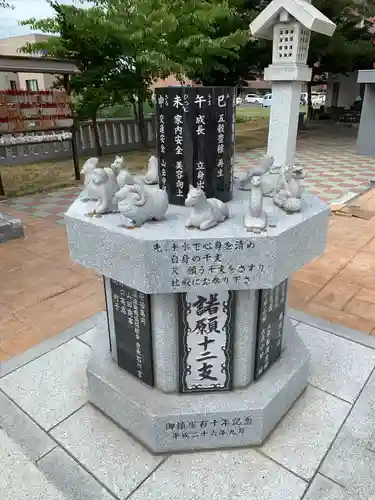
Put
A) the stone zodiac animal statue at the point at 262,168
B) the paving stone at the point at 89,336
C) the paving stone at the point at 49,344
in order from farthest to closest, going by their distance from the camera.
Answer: the paving stone at the point at 89,336, the paving stone at the point at 49,344, the stone zodiac animal statue at the point at 262,168

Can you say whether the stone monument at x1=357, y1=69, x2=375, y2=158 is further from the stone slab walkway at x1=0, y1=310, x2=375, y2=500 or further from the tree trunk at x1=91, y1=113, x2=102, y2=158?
the stone slab walkway at x1=0, y1=310, x2=375, y2=500

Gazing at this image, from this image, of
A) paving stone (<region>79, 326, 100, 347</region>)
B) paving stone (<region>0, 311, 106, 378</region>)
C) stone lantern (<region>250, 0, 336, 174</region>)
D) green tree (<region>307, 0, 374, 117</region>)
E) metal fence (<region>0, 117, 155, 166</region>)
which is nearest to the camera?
paving stone (<region>0, 311, 106, 378</region>)

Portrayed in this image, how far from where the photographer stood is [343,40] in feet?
51.0

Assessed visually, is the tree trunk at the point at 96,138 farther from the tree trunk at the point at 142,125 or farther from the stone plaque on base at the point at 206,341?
the stone plaque on base at the point at 206,341

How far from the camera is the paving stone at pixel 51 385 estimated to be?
2848 millimetres

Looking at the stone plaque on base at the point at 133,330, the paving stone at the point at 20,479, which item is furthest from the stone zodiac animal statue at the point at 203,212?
the paving stone at the point at 20,479

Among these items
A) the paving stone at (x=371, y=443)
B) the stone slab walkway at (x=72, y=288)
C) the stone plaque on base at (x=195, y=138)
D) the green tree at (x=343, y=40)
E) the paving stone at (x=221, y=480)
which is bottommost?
the paving stone at (x=221, y=480)

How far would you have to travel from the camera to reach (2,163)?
10844 millimetres

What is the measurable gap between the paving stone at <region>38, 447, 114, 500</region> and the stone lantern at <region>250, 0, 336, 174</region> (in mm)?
5473

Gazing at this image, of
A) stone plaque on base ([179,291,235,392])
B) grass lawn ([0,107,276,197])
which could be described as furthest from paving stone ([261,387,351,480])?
grass lawn ([0,107,276,197])

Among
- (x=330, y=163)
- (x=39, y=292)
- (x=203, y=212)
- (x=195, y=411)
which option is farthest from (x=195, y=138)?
(x=330, y=163)

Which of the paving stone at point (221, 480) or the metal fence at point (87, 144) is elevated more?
the metal fence at point (87, 144)

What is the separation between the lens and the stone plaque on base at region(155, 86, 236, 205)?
2215mm

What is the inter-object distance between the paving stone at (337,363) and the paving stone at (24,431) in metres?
2.02
